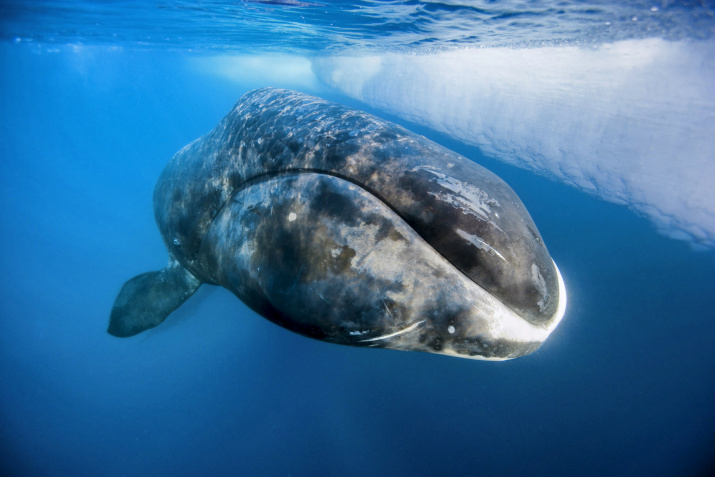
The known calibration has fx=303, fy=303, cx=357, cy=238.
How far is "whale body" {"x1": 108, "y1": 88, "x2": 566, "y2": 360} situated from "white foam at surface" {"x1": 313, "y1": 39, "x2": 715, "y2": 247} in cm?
1595

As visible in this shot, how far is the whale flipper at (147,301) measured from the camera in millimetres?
6277

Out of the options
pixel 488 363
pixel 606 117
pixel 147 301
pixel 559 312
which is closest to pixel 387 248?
pixel 559 312

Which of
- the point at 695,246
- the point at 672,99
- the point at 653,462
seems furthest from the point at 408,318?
the point at 672,99

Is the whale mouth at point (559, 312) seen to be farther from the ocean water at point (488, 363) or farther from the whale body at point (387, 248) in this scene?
the ocean water at point (488, 363)

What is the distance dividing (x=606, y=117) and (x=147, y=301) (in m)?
20.8

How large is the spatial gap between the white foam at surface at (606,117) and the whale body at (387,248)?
16.0 m

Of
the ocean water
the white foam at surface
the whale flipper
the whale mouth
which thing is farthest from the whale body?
the white foam at surface

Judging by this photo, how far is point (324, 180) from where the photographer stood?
2.43 m

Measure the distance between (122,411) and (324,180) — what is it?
47.7 feet

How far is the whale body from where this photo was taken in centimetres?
201

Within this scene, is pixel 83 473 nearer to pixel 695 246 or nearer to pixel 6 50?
pixel 695 246

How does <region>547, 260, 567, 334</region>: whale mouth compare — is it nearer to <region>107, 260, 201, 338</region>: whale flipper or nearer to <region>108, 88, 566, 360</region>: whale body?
<region>108, 88, 566, 360</region>: whale body

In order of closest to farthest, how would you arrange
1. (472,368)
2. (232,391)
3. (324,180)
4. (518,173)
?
1. (324,180)
2. (472,368)
3. (232,391)
4. (518,173)

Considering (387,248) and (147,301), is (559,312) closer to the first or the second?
(387,248)
